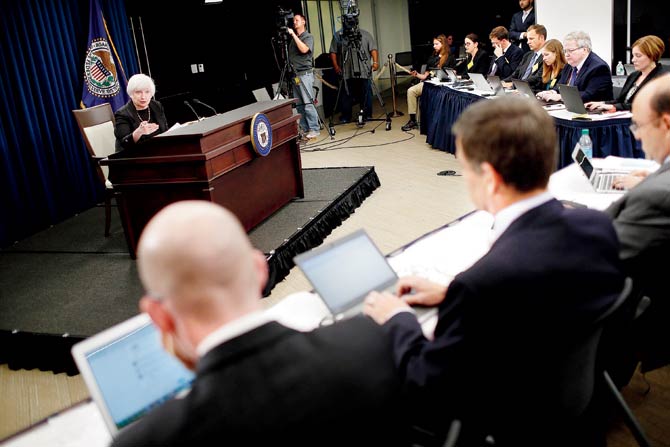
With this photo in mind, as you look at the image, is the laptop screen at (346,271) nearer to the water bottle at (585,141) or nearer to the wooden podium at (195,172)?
the wooden podium at (195,172)

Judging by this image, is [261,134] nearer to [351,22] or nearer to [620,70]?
[351,22]

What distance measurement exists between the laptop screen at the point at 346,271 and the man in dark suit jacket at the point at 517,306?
0.79 feet

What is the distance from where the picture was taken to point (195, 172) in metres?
3.46

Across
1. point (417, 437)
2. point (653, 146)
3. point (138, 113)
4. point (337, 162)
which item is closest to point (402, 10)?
point (337, 162)

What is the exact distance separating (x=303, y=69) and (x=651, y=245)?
244 inches

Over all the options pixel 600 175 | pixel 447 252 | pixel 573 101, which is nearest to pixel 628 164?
pixel 600 175

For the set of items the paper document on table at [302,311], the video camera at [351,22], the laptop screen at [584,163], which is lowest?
the paper document on table at [302,311]

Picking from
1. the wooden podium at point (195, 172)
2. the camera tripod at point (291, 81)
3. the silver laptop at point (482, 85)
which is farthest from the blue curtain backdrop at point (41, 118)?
the silver laptop at point (482, 85)

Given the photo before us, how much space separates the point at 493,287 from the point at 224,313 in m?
0.59

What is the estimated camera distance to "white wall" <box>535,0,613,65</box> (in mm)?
7074

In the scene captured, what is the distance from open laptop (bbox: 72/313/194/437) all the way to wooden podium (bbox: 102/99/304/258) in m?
2.22

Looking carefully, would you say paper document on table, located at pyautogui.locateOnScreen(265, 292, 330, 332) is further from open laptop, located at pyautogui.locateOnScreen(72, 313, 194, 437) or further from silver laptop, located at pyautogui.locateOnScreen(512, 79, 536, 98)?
silver laptop, located at pyautogui.locateOnScreen(512, 79, 536, 98)

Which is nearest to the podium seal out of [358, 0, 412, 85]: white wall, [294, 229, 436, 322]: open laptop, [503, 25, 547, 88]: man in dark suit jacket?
[294, 229, 436, 322]: open laptop

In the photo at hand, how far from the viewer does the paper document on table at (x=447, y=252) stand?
6.17 feet
